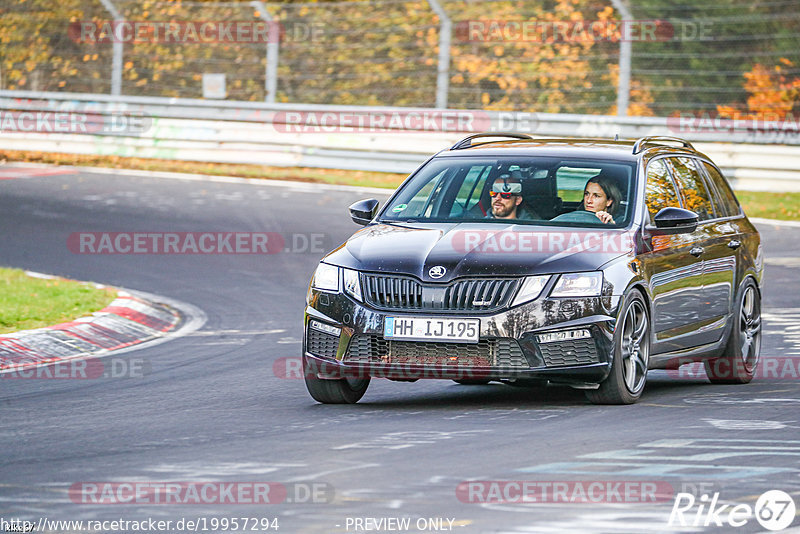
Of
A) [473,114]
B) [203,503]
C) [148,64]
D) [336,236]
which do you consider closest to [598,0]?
[473,114]

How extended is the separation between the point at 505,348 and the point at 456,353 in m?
0.27

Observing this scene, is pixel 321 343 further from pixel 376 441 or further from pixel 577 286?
pixel 577 286

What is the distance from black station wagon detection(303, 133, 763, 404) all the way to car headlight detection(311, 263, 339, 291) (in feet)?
0.04

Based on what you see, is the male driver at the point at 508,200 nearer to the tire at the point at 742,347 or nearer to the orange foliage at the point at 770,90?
the tire at the point at 742,347

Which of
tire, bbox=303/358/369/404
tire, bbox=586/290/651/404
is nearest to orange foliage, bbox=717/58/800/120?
Answer: tire, bbox=586/290/651/404

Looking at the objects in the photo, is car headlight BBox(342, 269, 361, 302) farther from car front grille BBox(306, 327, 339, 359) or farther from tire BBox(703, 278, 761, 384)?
tire BBox(703, 278, 761, 384)

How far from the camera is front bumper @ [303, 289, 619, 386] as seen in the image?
8492mm

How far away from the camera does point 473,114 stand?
2427 centimetres

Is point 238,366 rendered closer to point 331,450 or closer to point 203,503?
point 331,450

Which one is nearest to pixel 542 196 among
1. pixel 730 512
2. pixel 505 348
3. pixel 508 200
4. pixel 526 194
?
pixel 526 194

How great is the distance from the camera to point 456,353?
8.52 meters

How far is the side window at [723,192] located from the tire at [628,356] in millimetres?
2232

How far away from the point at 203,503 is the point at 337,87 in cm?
2209

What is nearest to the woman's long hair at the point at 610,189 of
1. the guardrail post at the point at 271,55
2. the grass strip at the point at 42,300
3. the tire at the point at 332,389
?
the tire at the point at 332,389
